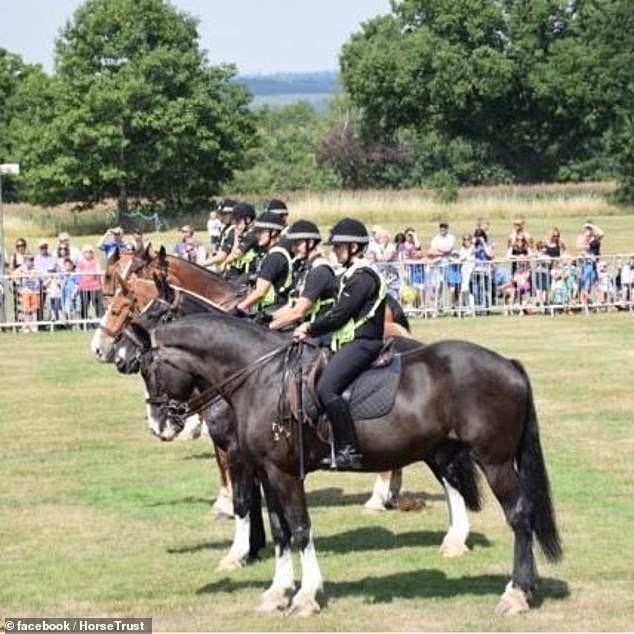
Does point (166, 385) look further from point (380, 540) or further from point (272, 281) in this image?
point (380, 540)

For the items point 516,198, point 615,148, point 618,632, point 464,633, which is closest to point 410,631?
point 464,633

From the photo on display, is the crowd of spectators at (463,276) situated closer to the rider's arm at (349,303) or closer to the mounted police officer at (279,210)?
the mounted police officer at (279,210)

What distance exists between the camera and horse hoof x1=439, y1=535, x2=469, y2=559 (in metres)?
13.4

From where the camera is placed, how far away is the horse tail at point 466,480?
44.5 ft

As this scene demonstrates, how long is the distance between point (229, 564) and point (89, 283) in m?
19.9

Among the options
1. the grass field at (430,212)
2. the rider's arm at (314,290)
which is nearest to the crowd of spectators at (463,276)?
the rider's arm at (314,290)

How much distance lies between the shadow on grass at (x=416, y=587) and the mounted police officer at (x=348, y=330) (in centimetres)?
108

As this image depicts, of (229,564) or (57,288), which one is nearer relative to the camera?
(229,564)

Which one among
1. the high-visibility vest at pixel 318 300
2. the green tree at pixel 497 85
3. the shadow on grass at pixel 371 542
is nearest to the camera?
the high-visibility vest at pixel 318 300

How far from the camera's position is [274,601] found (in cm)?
1183

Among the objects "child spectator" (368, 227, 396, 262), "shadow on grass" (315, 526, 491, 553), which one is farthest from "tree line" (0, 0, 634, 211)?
"shadow on grass" (315, 526, 491, 553)

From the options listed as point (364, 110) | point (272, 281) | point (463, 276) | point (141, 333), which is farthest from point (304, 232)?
point (364, 110)

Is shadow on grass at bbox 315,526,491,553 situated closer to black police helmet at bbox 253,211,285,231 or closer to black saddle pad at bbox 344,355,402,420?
black saddle pad at bbox 344,355,402,420

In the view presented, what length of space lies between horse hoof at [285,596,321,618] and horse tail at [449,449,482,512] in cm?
236
